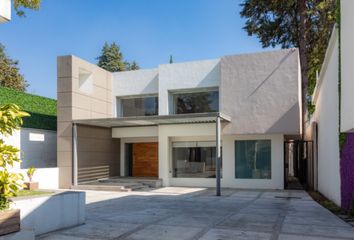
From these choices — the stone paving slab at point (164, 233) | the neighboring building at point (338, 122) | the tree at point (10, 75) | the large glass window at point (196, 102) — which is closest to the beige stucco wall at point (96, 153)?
the large glass window at point (196, 102)

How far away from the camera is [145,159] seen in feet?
73.0

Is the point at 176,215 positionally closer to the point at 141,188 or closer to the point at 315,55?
the point at 141,188

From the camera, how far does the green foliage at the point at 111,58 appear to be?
56094mm

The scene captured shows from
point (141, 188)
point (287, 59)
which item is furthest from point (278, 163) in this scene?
point (141, 188)

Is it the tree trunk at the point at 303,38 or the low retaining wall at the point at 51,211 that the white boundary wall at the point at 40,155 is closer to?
the low retaining wall at the point at 51,211

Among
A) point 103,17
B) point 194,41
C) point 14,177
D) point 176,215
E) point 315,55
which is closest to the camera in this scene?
point 14,177

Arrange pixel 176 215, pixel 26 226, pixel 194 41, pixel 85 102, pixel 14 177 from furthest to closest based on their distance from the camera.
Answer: pixel 194 41 → pixel 85 102 → pixel 176 215 → pixel 26 226 → pixel 14 177

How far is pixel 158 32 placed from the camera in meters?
20.1

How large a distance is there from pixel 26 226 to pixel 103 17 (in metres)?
10.1

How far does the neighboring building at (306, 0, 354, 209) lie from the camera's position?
7000 millimetres

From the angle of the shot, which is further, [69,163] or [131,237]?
[69,163]

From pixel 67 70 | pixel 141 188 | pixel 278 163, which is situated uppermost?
pixel 67 70

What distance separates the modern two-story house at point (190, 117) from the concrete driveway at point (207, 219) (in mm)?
4264

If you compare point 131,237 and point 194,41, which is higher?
point 194,41
